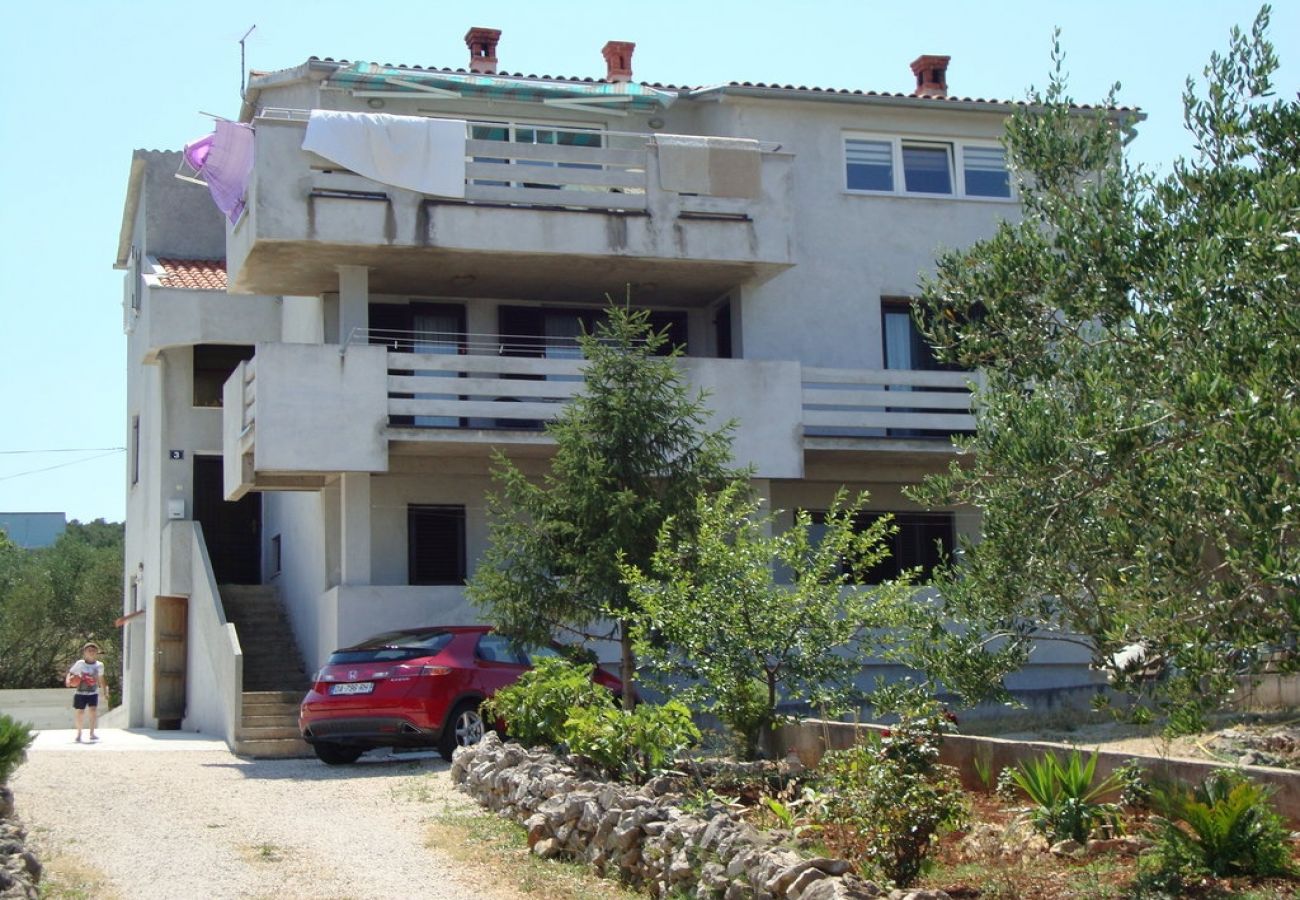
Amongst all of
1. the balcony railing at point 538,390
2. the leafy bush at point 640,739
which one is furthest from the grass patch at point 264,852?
the balcony railing at point 538,390

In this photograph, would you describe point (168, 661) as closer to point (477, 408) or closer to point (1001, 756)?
point (477, 408)

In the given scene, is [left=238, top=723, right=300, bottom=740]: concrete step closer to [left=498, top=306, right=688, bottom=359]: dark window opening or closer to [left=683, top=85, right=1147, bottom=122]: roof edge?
[left=498, top=306, right=688, bottom=359]: dark window opening

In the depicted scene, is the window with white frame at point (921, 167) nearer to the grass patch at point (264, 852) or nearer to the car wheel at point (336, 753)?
the car wheel at point (336, 753)

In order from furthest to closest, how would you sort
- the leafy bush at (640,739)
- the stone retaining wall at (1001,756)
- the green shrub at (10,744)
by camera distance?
the green shrub at (10,744)
the leafy bush at (640,739)
the stone retaining wall at (1001,756)

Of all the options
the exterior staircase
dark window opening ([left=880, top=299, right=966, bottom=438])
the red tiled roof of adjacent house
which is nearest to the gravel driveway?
the exterior staircase

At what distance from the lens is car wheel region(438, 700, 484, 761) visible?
17578 mm

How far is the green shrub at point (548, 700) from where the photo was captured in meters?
14.2

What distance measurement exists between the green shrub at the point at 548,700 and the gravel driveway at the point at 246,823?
2.86ft

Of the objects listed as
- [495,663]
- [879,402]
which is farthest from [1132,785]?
[879,402]

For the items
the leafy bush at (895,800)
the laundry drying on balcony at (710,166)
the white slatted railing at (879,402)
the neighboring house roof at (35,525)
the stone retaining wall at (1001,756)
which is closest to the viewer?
the leafy bush at (895,800)

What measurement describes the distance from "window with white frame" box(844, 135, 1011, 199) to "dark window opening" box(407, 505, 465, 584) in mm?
8111

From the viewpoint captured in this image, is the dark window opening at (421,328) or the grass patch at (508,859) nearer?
the grass patch at (508,859)

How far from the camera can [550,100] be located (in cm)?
2436

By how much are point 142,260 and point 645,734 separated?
22684 millimetres
